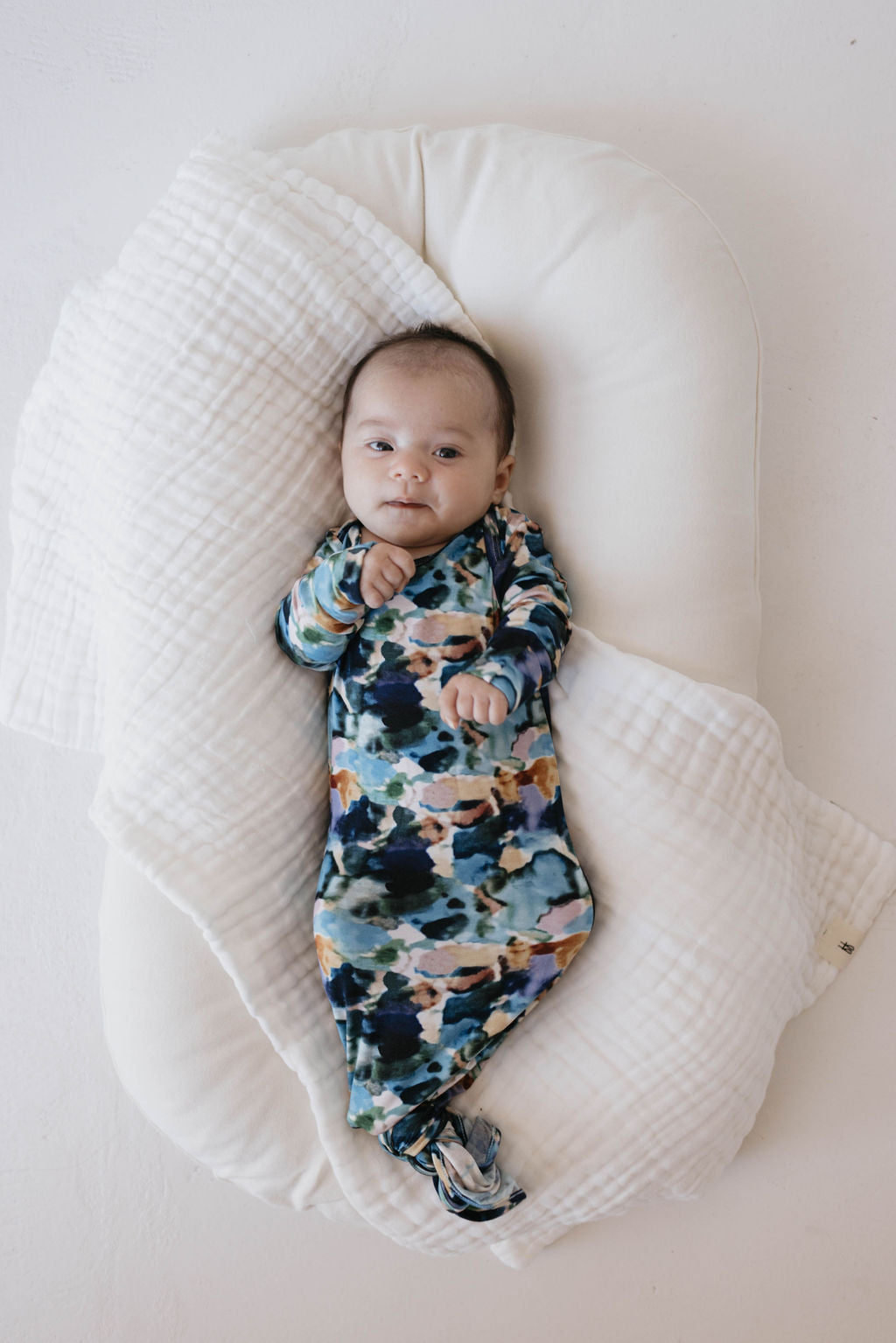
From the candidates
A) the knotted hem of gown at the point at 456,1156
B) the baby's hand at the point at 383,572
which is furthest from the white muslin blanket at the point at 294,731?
the baby's hand at the point at 383,572

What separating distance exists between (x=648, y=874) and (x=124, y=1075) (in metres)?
0.65

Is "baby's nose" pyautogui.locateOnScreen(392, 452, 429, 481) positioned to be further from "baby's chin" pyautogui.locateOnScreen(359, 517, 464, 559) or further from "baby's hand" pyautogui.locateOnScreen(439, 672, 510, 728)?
"baby's hand" pyautogui.locateOnScreen(439, 672, 510, 728)

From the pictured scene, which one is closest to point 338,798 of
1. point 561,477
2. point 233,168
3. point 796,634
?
point 561,477

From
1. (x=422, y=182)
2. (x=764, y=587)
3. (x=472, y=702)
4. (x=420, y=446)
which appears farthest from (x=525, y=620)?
(x=422, y=182)

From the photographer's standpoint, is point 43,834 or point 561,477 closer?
point 561,477

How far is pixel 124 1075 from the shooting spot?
1084mm

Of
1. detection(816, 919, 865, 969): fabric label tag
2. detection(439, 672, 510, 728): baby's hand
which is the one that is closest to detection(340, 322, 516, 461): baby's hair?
detection(439, 672, 510, 728): baby's hand

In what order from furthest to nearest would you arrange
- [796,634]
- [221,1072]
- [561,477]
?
1. [796,634]
2. [561,477]
3. [221,1072]

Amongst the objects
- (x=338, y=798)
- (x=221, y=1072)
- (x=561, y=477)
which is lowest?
(x=221, y=1072)

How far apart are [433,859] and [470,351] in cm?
59

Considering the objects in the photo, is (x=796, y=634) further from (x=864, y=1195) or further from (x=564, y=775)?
(x=864, y=1195)

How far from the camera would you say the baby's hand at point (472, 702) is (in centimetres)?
98

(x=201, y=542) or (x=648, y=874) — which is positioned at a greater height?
(x=201, y=542)

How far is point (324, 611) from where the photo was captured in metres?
1.06
